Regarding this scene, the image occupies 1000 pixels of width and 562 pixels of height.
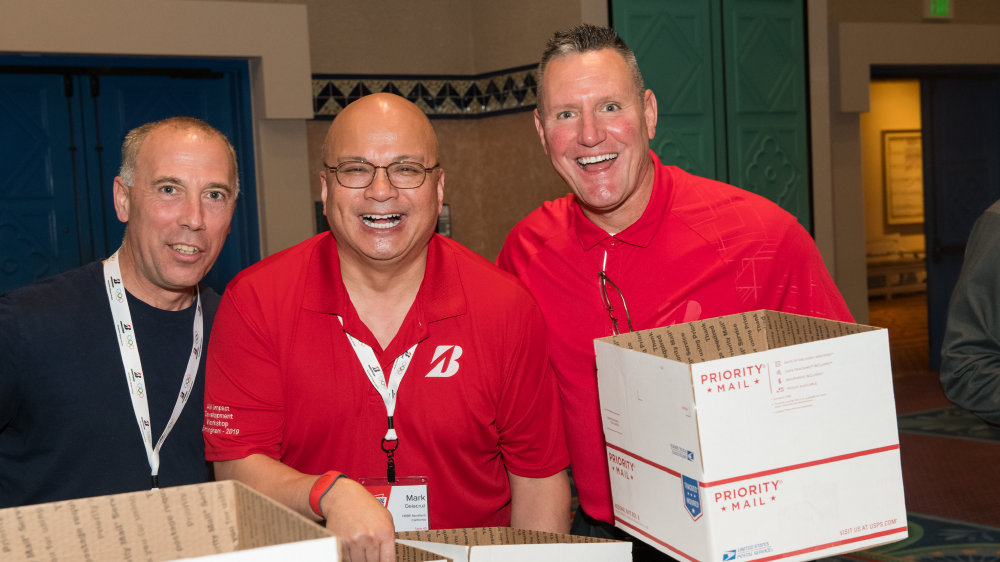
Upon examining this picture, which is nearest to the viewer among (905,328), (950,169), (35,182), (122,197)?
(122,197)

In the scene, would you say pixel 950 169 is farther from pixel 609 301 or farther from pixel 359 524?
pixel 359 524

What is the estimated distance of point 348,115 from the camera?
5.92 ft

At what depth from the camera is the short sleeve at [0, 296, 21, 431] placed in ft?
5.96

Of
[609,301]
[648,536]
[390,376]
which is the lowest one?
[648,536]

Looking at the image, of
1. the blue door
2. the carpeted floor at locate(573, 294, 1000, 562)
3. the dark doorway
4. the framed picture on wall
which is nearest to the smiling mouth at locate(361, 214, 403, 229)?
the carpeted floor at locate(573, 294, 1000, 562)

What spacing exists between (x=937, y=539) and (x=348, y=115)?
3283mm

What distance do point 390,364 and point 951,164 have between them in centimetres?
690

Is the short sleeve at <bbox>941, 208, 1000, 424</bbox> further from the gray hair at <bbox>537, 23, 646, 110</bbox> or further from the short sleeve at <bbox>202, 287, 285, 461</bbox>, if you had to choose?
the short sleeve at <bbox>202, 287, 285, 461</bbox>

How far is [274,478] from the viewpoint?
5.26 ft

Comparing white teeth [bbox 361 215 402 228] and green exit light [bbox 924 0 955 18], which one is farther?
green exit light [bbox 924 0 955 18]

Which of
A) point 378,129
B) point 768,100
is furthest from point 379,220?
point 768,100

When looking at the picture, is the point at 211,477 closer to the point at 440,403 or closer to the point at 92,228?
the point at 440,403

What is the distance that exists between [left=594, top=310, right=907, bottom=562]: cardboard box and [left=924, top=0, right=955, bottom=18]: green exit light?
6443 mm

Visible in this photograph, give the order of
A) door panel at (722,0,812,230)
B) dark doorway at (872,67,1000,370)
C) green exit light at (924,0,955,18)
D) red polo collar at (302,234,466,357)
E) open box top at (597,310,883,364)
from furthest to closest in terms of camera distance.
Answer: dark doorway at (872,67,1000,370) → green exit light at (924,0,955,18) → door panel at (722,0,812,230) → red polo collar at (302,234,466,357) → open box top at (597,310,883,364)
